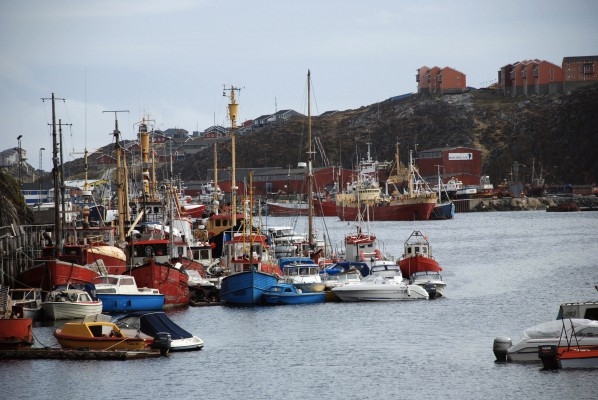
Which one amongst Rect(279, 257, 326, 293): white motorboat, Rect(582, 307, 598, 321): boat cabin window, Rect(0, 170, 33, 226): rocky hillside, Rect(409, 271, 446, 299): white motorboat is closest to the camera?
Rect(582, 307, 598, 321): boat cabin window

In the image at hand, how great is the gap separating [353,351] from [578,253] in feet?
219

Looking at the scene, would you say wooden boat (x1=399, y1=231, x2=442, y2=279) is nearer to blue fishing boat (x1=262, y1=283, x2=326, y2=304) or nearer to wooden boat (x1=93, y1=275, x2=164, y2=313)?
blue fishing boat (x1=262, y1=283, x2=326, y2=304)

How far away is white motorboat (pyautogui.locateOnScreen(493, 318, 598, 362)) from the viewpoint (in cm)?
4388

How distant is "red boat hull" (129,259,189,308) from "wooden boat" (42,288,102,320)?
6093 mm

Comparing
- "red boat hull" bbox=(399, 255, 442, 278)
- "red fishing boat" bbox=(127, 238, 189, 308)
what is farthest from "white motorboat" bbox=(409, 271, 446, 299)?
"red fishing boat" bbox=(127, 238, 189, 308)

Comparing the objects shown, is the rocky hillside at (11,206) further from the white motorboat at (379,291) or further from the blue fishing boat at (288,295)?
the white motorboat at (379,291)

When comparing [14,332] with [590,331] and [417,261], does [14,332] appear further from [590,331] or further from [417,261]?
[417,261]

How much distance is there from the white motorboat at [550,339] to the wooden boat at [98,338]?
46.0 ft

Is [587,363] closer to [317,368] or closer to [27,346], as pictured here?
[317,368]

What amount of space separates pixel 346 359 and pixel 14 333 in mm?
13403

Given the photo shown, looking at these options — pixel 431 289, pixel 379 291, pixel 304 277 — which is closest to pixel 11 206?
pixel 304 277

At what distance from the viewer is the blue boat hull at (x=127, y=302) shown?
58875 mm

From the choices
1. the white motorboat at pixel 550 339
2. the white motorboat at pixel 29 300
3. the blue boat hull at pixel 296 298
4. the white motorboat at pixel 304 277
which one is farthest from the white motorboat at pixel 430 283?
the white motorboat at pixel 550 339

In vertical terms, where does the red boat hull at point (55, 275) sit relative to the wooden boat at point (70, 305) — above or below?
above
